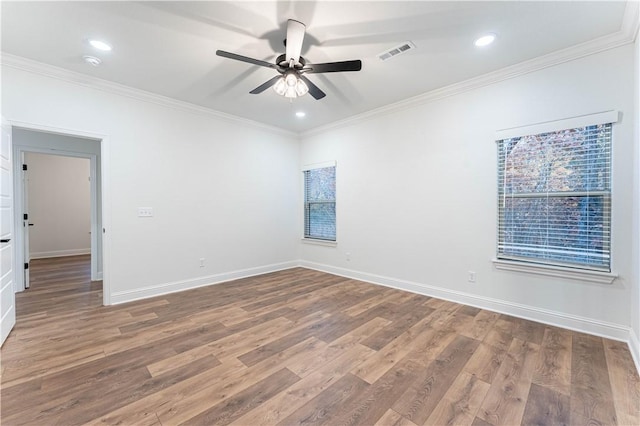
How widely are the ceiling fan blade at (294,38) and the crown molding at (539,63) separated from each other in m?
2.23

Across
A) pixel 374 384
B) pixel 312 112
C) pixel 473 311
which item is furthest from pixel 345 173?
pixel 374 384

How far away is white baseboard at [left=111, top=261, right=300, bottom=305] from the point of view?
3.66m

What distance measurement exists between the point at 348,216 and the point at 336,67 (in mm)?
2937

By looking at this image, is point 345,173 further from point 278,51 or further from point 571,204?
point 571,204

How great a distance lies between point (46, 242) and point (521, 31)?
1004 centimetres

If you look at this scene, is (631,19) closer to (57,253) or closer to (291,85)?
(291,85)

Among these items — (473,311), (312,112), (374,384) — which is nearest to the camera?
(374,384)

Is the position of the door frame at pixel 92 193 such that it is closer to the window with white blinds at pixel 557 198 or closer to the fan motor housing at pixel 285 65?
the fan motor housing at pixel 285 65

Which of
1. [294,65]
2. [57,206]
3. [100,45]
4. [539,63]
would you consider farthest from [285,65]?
[57,206]

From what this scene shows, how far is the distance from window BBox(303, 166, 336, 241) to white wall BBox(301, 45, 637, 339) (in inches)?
10.2

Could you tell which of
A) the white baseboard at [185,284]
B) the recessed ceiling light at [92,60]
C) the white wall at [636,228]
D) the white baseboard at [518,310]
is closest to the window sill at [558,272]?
the white wall at [636,228]

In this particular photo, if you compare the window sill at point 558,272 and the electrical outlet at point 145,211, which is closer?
the window sill at point 558,272

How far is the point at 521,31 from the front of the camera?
251 cm

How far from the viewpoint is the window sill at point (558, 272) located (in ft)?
8.63
